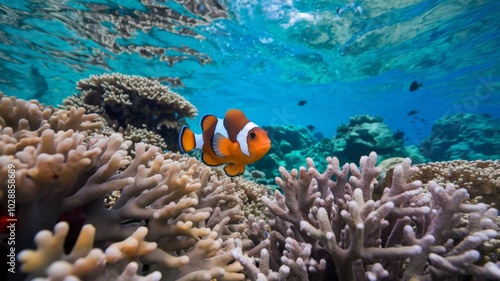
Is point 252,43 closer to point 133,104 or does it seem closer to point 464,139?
point 133,104

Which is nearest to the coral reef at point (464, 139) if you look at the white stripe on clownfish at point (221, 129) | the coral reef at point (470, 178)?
the coral reef at point (470, 178)

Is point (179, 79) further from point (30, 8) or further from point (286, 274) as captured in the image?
point (286, 274)

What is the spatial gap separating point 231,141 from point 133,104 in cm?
445

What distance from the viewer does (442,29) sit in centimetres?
1694

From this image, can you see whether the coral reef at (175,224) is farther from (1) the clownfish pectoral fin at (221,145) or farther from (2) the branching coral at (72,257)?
(1) the clownfish pectoral fin at (221,145)

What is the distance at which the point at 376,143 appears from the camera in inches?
446

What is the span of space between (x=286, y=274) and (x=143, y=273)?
1.00 meters

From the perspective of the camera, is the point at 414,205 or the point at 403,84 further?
the point at 403,84

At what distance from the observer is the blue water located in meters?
13.6

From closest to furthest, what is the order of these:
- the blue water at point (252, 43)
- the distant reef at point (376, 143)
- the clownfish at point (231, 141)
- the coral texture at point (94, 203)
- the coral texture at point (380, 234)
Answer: the coral texture at point (94, 203), the coral texture at point (380, 234), the clownfish at point (231, 141), the distant reef at point (376, 143), the blue water at point (252, 43)

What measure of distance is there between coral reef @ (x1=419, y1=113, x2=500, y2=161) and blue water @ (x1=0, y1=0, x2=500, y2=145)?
5822mm

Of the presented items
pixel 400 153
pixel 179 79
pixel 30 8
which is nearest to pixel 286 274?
pixel 400 153

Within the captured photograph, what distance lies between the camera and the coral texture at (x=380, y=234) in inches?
64.4

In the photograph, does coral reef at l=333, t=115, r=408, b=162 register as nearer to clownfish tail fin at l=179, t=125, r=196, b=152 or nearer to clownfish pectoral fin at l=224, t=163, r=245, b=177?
clownfish pectoral fin at l=224, t=163, r=245, b=177
